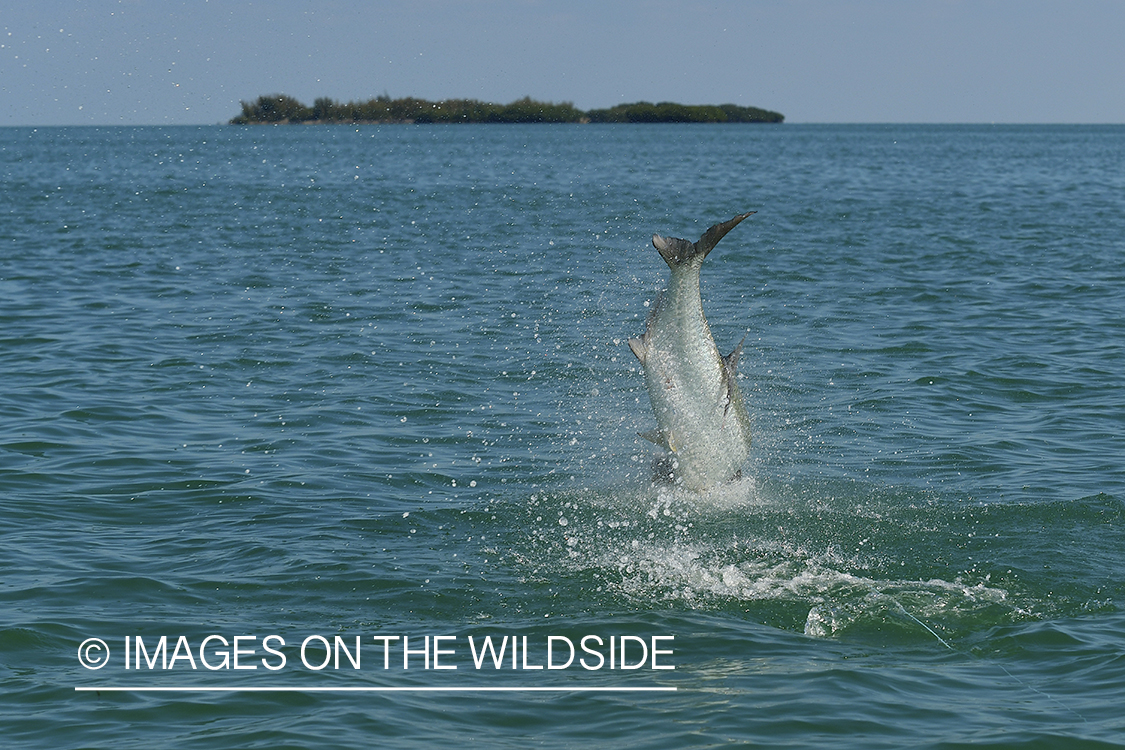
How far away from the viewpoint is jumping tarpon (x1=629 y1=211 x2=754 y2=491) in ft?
41.3

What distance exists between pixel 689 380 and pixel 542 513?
254 cm

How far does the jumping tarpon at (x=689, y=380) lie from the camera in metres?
12.6

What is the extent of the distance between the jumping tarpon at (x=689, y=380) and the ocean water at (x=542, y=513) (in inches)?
31.5

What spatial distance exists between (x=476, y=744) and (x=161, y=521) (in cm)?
664

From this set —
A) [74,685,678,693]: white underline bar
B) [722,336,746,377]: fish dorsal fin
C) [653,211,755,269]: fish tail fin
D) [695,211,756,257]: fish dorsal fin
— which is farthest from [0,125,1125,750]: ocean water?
[695,211,756,257]: fish dorsal fin

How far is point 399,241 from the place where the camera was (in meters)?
41.2

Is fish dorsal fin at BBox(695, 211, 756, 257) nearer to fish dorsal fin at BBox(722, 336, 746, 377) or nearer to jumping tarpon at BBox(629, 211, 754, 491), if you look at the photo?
jumping tarpon at BBox(629, 211, 754, 491)

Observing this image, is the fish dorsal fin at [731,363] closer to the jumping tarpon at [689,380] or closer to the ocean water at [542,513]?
the jumping tarpon at [689,380]

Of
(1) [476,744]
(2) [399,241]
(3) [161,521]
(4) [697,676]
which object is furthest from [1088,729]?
(2) [399,241]

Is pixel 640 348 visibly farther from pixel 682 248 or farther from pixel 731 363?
pixel 682 248

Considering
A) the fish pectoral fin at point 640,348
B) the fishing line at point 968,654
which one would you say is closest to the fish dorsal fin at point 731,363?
the fish pectoral fin at point 640,348

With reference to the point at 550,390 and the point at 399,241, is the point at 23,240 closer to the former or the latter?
the point at 399,241

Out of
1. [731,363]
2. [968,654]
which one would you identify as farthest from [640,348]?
[968,654]

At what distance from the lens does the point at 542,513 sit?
14328 millimetres
